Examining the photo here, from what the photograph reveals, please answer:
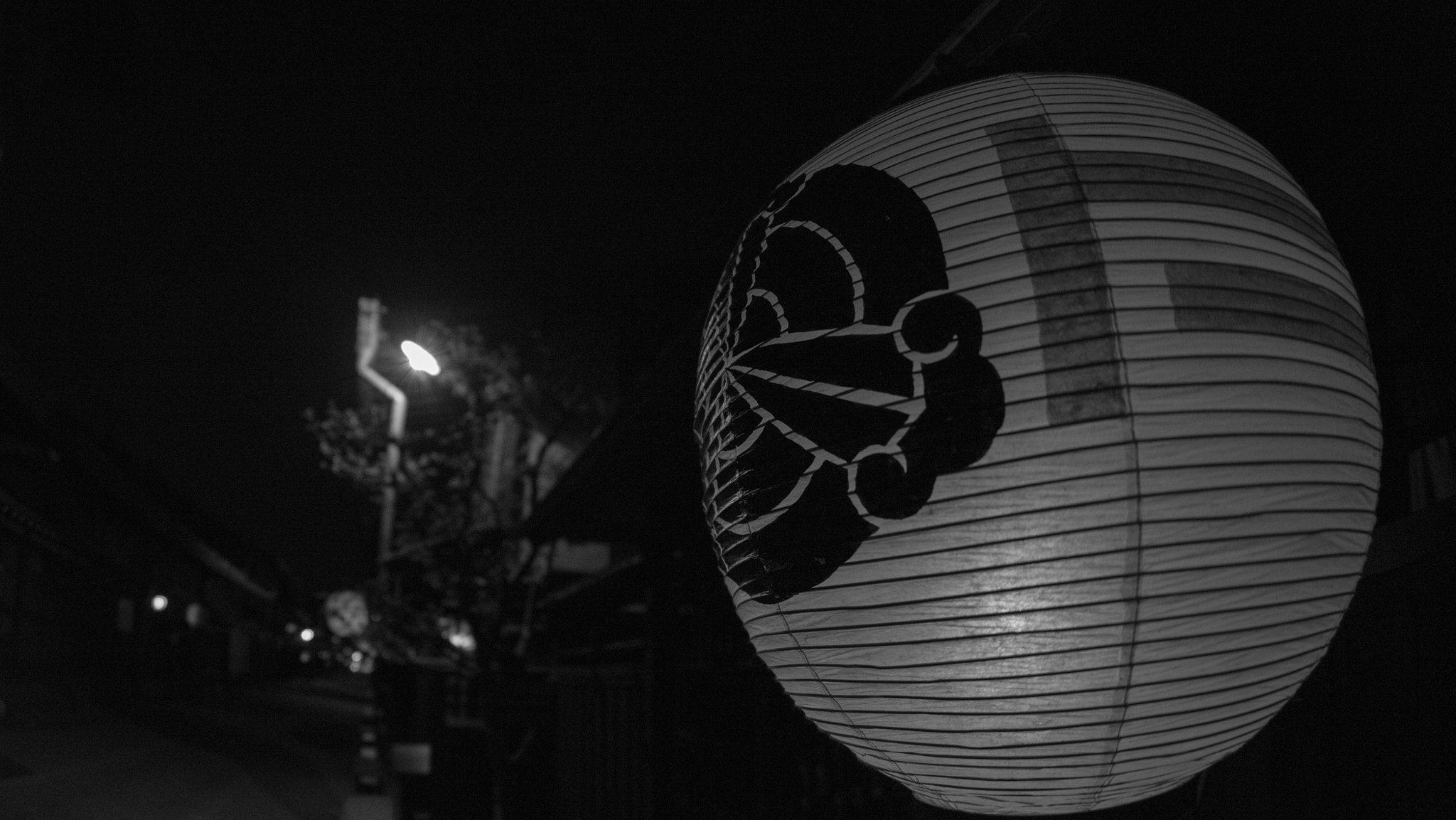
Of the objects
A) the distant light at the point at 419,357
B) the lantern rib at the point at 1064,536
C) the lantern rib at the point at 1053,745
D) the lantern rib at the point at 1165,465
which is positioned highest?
the distant light at the point at 419,357

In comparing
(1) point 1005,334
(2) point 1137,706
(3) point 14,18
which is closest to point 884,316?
(1) point 1005,334

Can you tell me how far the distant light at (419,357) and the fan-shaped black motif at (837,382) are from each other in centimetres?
542

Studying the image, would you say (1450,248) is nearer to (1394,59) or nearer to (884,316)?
(1394,59)

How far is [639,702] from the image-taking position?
25.0ft

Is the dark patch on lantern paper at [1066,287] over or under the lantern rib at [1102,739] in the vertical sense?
over

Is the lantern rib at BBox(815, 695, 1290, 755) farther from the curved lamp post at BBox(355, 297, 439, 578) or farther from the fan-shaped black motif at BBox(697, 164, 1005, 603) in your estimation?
the curved lamp post at BBox(355, 297, 439, 578)

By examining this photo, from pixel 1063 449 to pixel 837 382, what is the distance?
1.63 feet

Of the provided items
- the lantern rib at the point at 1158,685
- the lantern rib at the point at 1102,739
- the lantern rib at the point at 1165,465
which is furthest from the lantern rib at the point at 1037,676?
the lantern rib at the point at 1165,465

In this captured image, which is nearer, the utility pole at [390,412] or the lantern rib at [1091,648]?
the lantern rib at [1091,648]

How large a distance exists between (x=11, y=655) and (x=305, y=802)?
969cm

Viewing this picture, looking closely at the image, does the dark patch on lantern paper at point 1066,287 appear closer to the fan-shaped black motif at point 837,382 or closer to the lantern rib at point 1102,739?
the fan-shaped black motif at point 837,382

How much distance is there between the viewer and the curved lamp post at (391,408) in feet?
46.3

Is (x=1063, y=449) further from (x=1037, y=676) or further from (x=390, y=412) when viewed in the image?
(x=390, y=412)

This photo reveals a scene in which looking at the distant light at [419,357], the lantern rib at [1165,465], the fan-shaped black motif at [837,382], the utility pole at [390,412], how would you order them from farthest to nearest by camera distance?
the utility pole at [390,412] → the distant light at [419,357] → the fan-shaped black motif at [837,382] → the lantern rib at [1165,465]
